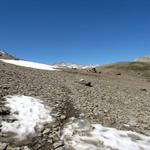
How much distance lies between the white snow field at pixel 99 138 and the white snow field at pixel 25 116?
6.19ft

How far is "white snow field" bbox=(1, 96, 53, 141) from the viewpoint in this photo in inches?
566

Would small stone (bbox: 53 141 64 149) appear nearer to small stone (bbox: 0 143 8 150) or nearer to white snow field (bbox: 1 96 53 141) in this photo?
white snow field (bbox: 1 96 53 141)

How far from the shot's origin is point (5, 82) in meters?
24.2

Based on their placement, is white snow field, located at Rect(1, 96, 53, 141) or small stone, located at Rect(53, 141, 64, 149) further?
white snow field, located at Rect(1, 96, 53, 141)

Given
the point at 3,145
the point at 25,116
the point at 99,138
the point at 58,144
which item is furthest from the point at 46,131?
the point at 99,138

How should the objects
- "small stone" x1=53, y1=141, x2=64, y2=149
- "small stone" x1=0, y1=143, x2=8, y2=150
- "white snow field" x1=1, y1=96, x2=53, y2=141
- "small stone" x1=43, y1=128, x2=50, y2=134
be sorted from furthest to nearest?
"small stone" x1=43, y1=128, x2=50, y2=134
"white snow field" x1=1, y1=96, x2=53, y2=141
"small stone" x1=53, y1=141, x2=64, y2=149
"small stone" x1=0, y1=143, x2=8, y2=150

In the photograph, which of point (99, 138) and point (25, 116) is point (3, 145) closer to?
point (25, 116)

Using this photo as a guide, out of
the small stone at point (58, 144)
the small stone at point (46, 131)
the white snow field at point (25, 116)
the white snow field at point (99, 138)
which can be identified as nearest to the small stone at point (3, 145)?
the white snow field at point (25, 116)

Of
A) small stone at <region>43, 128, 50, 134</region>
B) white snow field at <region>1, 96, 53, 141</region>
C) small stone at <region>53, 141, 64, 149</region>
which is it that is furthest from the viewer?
small stone at <region>43, 128, 50, 134</region>

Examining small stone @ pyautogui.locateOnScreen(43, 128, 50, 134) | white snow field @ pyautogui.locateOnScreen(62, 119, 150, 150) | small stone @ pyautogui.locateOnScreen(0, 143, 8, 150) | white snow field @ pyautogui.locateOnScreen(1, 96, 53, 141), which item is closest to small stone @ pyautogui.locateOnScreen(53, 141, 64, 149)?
white snow field @ pyautogui.locateOnScreen(62, 119, 150, 150)

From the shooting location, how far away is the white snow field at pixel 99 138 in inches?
521

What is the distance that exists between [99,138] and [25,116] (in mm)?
5382

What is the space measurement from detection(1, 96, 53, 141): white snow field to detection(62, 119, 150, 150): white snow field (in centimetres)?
189

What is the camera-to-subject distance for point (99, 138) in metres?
14.1
